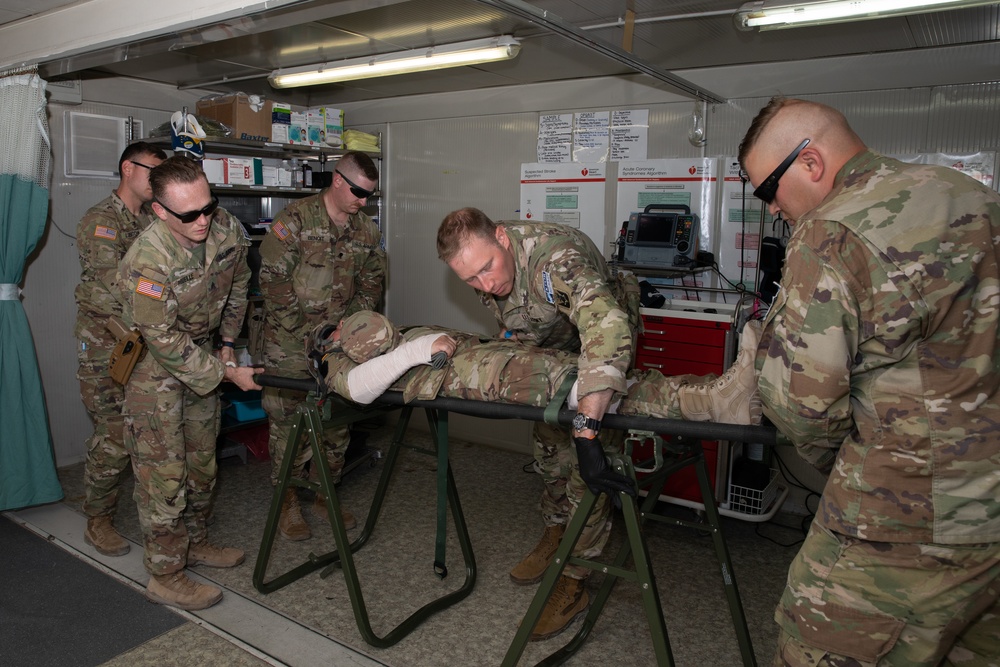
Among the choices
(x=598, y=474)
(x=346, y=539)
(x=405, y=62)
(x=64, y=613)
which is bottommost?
(x=64, y=613)

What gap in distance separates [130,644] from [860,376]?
259 centimetres

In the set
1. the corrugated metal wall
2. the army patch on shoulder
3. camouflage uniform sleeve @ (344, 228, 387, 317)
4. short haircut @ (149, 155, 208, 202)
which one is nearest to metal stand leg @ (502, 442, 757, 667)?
the army patch on shoulder

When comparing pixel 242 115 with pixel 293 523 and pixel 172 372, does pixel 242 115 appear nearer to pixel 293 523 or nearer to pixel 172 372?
pixel 172 372

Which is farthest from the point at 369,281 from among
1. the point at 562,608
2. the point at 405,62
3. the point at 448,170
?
the point at 562,608

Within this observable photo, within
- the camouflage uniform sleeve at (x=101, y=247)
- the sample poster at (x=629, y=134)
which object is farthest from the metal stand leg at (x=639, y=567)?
the camouflage uniform sleeve at (x=101, y=247)

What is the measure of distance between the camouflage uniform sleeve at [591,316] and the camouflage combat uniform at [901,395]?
607mm

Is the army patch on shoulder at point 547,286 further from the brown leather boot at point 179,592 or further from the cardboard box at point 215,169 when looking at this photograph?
the cardboard box at point 215,169

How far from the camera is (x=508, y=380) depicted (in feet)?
7.43

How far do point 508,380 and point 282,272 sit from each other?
69.2 inches

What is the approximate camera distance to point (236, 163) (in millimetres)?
4336

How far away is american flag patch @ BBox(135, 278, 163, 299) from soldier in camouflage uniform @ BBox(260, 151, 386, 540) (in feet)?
3.11

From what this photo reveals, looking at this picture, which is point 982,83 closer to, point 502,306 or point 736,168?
point 736,168

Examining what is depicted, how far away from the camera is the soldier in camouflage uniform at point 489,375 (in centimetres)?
203

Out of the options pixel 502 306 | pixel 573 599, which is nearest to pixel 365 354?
pixel 502 306
